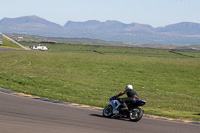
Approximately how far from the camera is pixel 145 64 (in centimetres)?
5669

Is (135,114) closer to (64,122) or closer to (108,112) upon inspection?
(108,112)

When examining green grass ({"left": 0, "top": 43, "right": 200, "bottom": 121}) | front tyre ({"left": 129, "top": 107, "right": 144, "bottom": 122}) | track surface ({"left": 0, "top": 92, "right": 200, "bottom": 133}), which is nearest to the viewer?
track surface ({"left": 0, "top": 92, "right": 200, "bottom": 133})

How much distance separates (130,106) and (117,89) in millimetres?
15688

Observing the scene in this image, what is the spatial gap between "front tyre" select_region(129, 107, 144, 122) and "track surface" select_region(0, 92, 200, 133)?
0.33 metres

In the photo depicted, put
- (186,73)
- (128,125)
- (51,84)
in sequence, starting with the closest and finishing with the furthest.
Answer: (128,125) < (51,84) < (186,73)

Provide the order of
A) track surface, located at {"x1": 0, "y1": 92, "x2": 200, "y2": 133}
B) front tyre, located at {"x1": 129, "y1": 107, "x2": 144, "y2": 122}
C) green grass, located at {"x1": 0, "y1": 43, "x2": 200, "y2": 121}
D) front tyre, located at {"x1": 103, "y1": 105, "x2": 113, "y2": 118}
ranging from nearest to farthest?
track surface, located at {"x1": 0, "y1": 92, "x2": 200, "y2": 133} → front tyre, located at {"x1": 129, "y1": 107, "x2": 144, "y2": 122} → front tyre, located at {"x1": 103, "y1": 105, "x2": 113, "y2": 118} → green grass, located at {"x1": 0, "y1": 43, "x2": 200, "y2": 121}

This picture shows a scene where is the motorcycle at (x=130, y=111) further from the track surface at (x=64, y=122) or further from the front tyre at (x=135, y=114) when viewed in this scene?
the track surface at (x=64, y=122)

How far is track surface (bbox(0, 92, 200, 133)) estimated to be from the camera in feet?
47.6

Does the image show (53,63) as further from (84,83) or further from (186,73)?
(186,73)

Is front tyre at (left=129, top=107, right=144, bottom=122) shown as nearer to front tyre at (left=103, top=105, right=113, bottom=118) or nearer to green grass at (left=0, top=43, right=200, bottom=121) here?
front tyre at (left=103, top=105, right=113, bottom=118)

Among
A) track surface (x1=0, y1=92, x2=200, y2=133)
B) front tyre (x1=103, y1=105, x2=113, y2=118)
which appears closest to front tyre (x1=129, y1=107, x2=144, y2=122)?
track surface (x1=0, y1=92, x2=200, y2=133)

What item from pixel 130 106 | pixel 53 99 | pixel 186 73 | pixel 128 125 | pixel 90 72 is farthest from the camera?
pixel 186 73

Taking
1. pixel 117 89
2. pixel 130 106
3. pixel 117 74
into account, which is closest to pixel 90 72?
pixel 117 74

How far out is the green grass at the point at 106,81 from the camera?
27017 mm
